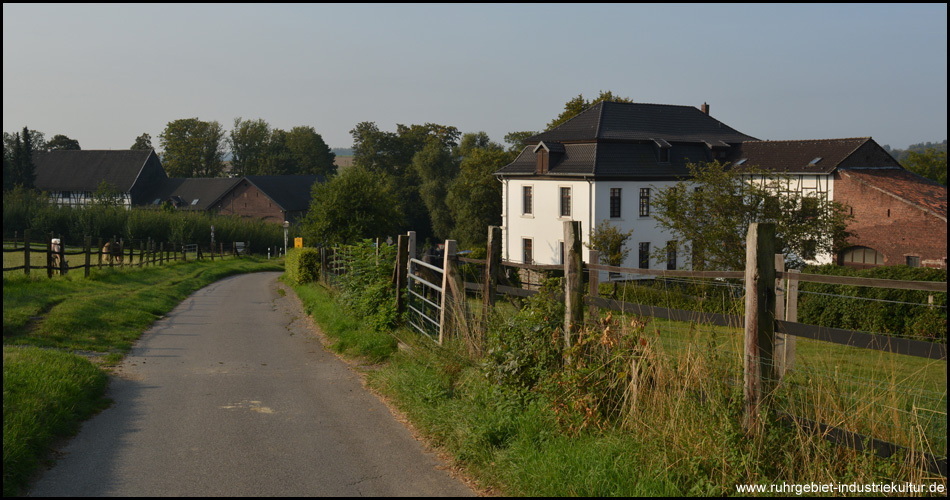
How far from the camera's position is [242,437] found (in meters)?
6.91

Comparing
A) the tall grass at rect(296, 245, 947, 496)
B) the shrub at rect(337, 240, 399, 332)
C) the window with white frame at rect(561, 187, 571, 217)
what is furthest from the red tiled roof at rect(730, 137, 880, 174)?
the tall grass at rect(296, 245, 947, 496)

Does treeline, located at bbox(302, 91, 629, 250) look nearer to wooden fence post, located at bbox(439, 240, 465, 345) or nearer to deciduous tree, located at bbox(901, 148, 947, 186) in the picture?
wooden fence post, located at bbox(439, 240, 465, 345)

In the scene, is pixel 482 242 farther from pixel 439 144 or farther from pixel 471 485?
pixel 471 485

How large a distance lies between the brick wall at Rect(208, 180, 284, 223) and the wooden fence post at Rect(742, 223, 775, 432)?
79.3m

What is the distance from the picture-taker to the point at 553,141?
48156 mm

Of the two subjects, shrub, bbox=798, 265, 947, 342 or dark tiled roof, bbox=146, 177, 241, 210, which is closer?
shrub, bbox=798, 265, 947, 342

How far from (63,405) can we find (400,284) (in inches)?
227

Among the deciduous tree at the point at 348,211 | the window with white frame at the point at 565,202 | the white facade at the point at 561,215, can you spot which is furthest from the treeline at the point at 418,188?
the window with white frame at the point at 565,202

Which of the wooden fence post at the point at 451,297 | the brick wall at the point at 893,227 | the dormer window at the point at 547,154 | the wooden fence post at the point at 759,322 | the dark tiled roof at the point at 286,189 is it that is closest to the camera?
the wooden fence post at the point at 759,322

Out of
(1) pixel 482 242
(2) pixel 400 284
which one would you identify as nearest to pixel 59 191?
(1) pixel 482 242

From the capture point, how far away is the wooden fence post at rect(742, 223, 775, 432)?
16.9 feet

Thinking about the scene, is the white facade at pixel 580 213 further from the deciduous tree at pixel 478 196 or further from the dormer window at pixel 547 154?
the deciduous tree at pixel 478 196

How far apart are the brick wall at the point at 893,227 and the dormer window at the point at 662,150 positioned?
10147 millimetres

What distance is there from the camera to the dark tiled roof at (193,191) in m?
87.7
